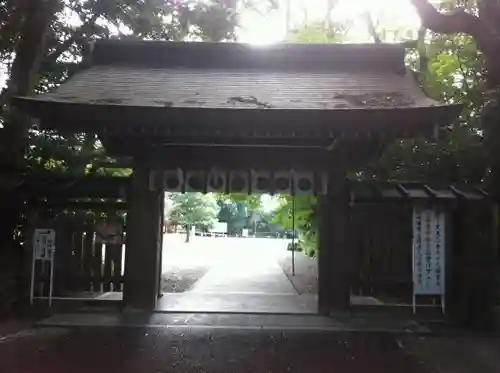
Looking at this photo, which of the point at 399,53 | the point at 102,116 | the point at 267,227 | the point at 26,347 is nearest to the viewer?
the point at 26,347

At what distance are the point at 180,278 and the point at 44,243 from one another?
7.83 meters

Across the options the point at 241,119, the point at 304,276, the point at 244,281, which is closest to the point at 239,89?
the point at 241,119

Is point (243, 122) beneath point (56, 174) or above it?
above

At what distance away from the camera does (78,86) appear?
33.3 feet

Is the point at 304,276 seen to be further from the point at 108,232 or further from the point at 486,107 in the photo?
the point at 486,107

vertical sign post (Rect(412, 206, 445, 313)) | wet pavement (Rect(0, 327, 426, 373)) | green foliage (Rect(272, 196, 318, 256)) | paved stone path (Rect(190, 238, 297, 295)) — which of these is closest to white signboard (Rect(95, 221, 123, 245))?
wet pavement (Rect(0, 327, 426, 373))

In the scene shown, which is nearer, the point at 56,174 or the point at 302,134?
the point at 302,134

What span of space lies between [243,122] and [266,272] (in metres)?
13.0

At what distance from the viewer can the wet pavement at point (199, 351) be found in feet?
21.2

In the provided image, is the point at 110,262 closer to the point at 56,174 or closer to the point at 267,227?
the point at 56,174

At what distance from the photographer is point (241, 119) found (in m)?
8.77

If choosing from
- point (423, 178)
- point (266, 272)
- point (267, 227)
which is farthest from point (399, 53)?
point (267, 227)

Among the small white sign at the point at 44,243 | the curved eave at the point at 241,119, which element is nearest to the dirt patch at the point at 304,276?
the curved eave at the point at 241,119

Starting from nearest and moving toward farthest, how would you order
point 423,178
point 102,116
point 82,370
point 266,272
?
1. point 82,370
2. point 102,116
3. point 423,178
4. point 266,272
